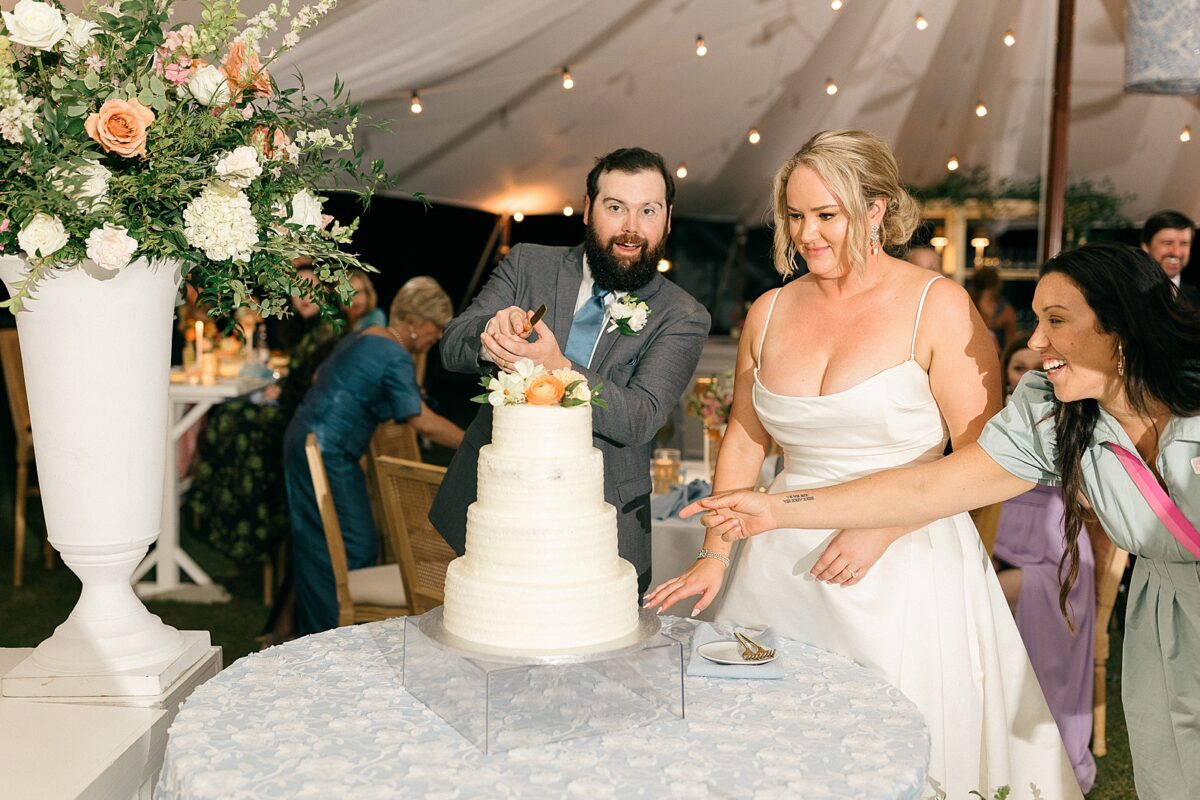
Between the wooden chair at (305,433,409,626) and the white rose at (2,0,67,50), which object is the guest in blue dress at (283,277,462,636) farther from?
the white rose at (2,0,67,50)

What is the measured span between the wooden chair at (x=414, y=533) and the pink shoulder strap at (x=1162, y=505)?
1.98 meters

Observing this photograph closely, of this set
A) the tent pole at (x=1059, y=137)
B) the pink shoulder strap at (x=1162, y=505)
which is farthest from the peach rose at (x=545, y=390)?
the tent pole at (x=1059, y=137)

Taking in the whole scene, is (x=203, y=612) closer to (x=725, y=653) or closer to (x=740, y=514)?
(x=740, y=514)

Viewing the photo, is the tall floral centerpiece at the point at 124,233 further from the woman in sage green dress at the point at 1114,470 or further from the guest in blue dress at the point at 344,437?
the guest in blue dress at the point at 344,437

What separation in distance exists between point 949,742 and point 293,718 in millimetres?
1241

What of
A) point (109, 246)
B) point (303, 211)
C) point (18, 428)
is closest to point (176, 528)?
point (18, 428)

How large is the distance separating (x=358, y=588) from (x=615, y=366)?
181cm

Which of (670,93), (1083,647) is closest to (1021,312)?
(670,93)

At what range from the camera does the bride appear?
7.41 ft

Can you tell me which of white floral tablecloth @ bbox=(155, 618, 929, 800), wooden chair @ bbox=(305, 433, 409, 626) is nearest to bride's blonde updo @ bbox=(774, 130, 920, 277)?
white floral tablecloth @ bbox=(155, 618, 929, 800)

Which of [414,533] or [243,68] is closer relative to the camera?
[243,68]

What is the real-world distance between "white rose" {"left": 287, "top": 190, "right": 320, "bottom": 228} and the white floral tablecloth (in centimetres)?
74

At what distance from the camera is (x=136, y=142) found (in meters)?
1.77

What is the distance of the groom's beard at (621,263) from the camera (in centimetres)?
256
